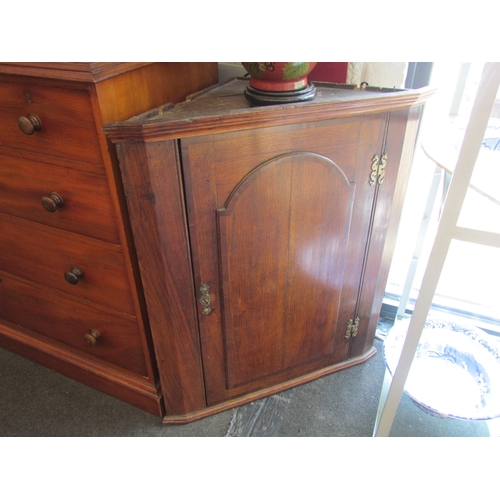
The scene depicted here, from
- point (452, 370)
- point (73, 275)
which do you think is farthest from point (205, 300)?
point (452, 370)

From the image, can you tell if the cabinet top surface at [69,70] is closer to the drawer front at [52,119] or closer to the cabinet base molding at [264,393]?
the drawer front at [52,119]

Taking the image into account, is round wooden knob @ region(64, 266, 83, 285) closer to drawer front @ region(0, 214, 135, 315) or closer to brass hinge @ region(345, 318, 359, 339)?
drawer front @ region(0, 214, 135, 315)

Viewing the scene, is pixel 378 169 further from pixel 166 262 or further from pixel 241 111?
pixel 166 262

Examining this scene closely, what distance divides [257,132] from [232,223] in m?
0.20

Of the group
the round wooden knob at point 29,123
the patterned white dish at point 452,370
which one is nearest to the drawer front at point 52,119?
the round wooden knob at point 29,123

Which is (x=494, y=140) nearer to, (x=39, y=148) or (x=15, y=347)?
(x=39, y=148)

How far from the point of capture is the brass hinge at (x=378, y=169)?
97cm

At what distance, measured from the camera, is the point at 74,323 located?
3.82 ft

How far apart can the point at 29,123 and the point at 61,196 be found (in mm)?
169

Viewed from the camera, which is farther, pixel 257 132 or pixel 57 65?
pixel 257 132

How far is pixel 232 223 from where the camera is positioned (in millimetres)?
889

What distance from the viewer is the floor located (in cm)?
116
